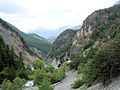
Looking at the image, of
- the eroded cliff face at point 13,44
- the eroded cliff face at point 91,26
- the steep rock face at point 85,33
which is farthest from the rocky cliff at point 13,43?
the eroded cliff face at point 91,26

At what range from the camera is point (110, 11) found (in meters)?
80.6

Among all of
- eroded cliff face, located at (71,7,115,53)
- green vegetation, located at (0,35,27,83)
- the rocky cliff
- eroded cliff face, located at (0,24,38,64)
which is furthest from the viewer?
eroded cliff face, located at (71,7,115,53)

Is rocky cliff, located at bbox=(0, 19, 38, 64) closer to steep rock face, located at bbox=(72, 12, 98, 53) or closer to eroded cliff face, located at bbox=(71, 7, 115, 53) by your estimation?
steep rock face, located at bbox=(72, 12, 98, 53)

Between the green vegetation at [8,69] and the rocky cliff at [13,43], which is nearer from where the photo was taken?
the green vegetation at [8,69]

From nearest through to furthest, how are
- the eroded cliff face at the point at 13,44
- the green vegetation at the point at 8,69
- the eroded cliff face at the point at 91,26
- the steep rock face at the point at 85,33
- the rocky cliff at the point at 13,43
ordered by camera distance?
1. the green vegetation at the point at 8,69
2. the eroded cliff face at the point at 13,44
3. the rocky cliff at the point at 13,43
4. the eroded cliff face at the point at 91,26
5. the steep rock face at the point at 85,33

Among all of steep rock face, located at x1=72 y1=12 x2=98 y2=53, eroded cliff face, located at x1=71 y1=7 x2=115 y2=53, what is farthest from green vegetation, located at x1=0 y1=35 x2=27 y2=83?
steep rock face, located at x1=72 y1=12 x2=98 y2=53

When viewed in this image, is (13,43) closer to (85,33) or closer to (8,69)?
(85,33)

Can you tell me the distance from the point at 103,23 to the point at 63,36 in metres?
99.2

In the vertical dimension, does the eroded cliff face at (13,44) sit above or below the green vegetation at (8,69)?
above

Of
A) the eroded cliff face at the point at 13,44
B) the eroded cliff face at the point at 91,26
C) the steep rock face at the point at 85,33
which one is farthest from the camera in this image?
the steep rock face at the point at 85,33

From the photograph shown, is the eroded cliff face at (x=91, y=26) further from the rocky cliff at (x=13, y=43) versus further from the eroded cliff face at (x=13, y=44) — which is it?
the rocky cliff at (x=13, y=43)

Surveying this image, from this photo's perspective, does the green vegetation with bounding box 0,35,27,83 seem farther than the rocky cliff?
No

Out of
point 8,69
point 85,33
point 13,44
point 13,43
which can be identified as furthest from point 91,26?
point 8,69

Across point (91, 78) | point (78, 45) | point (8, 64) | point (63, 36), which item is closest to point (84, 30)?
point (78, 45)
